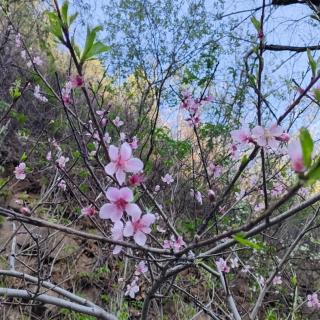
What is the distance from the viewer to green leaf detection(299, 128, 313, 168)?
1.72 ft

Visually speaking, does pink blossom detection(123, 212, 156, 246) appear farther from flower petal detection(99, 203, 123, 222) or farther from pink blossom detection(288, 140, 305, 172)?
pink blossom detection(288, 140, 305, 172)

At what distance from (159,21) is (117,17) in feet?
2.46

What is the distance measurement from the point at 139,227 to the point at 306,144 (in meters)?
0.54

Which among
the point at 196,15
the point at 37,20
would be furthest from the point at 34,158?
the point at 196,15

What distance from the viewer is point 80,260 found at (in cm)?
439

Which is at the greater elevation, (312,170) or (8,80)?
(8,80)

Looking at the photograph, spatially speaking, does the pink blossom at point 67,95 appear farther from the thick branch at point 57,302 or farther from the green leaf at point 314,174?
the green leaf at point 314,174

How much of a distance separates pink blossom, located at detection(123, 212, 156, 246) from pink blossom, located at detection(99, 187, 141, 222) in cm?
6

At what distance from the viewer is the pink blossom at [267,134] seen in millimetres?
1047

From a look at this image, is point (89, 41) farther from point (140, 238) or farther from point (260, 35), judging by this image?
point (260, 35)

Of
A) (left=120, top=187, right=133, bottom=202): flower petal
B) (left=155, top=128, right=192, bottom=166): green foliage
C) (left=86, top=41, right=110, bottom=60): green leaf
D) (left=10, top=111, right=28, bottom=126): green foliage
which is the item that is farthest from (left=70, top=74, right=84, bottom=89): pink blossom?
(left=155, top=128, right=192, bottom=166): green foliage

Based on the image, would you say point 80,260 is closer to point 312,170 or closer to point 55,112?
point 55,112

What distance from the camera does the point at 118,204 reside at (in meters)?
0.89

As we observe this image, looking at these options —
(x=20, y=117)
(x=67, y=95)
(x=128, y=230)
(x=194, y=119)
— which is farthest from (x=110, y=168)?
(x=20, y=117)
